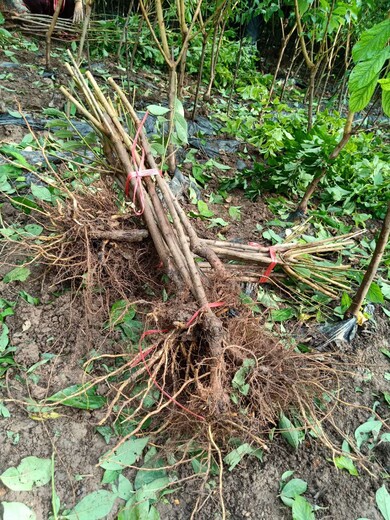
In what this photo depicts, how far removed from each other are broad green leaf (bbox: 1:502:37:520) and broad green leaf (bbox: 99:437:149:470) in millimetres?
197

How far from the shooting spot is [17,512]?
966 mm

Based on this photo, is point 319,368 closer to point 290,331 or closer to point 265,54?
point 290,331

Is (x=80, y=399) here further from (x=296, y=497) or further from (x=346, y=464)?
(x=346, y=464)

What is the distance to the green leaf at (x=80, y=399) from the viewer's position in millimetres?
1183

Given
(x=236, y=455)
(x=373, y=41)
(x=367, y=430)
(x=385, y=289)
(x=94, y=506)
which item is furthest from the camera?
(x=385, y=289)

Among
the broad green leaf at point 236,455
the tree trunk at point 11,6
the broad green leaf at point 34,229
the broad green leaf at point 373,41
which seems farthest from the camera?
the tree trunk at point 11,6

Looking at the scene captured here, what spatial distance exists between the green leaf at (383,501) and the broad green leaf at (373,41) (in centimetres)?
113

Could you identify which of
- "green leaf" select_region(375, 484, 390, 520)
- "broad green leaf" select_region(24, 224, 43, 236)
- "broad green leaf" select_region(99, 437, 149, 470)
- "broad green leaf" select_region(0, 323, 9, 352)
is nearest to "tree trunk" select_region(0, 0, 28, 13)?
"broad green leaf" select_region(24, 224, 43, 236)

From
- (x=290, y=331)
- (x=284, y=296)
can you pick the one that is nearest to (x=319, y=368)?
(x=290, y=331)

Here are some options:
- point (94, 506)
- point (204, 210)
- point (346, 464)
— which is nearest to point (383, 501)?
point (346, 464)

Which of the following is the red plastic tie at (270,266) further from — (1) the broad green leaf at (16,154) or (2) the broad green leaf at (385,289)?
(1) the broad green leaf at (16,154)

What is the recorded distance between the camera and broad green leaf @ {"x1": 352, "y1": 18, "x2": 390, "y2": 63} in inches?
34.8

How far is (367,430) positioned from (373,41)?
109cm

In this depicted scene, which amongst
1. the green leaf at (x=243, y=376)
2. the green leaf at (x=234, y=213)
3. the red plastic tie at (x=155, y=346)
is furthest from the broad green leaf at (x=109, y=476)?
the green leaf at (x=234, y=213)
